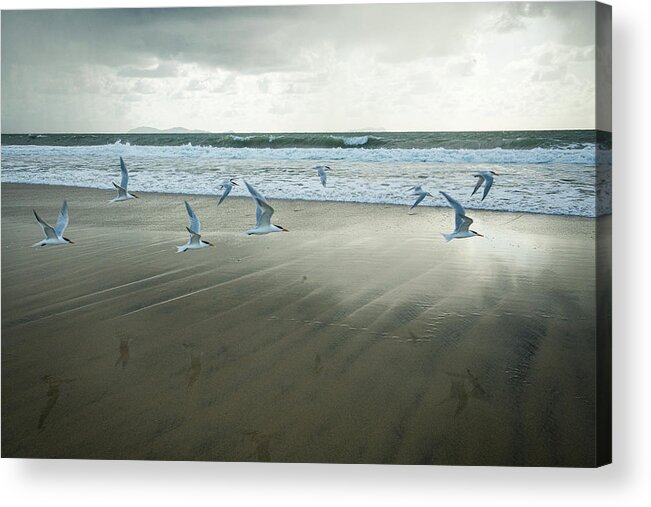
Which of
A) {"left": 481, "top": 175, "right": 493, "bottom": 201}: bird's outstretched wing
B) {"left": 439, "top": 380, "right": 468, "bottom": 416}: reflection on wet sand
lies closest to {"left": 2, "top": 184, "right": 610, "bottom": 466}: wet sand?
{"left": 439, "top": 380, "right": 468, "bottom": 416}: reflection on wet sand

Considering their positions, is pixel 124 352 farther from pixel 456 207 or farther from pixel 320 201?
pixel 456 207

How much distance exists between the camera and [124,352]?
10.2 feet

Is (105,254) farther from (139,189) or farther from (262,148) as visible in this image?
(262,148)

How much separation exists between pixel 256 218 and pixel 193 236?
31cm

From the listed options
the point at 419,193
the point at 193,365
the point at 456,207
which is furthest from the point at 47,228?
the point at 456,207

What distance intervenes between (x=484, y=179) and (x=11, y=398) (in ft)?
7.43

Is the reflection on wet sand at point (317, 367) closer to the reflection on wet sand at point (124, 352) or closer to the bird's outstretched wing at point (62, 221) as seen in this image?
the reflection on wet sand at point (124, 352)

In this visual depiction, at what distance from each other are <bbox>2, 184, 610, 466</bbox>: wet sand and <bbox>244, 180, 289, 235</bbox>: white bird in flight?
0.05 m

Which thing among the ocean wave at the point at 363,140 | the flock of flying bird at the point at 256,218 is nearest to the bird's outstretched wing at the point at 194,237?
the flock of flying bird at the point at 256,218

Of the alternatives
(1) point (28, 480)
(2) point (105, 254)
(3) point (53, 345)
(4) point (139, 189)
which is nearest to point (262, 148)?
(4) point (139, 189)

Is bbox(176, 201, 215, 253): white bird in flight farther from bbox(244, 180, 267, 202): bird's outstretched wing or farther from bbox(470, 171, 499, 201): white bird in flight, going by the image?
bbox(470, 171, 499, 201): white bird in flight

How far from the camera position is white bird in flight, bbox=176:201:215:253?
3.34 metres

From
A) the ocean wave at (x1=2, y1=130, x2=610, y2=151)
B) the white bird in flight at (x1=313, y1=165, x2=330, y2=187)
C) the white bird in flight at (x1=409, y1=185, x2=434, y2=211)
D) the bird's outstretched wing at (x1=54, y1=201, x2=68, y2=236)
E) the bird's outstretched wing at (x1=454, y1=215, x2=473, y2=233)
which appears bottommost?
the bird's outstretched wing at (x1=454, y1=215, x2=473, y2=233)

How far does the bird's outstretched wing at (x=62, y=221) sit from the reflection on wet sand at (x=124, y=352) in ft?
1.98
